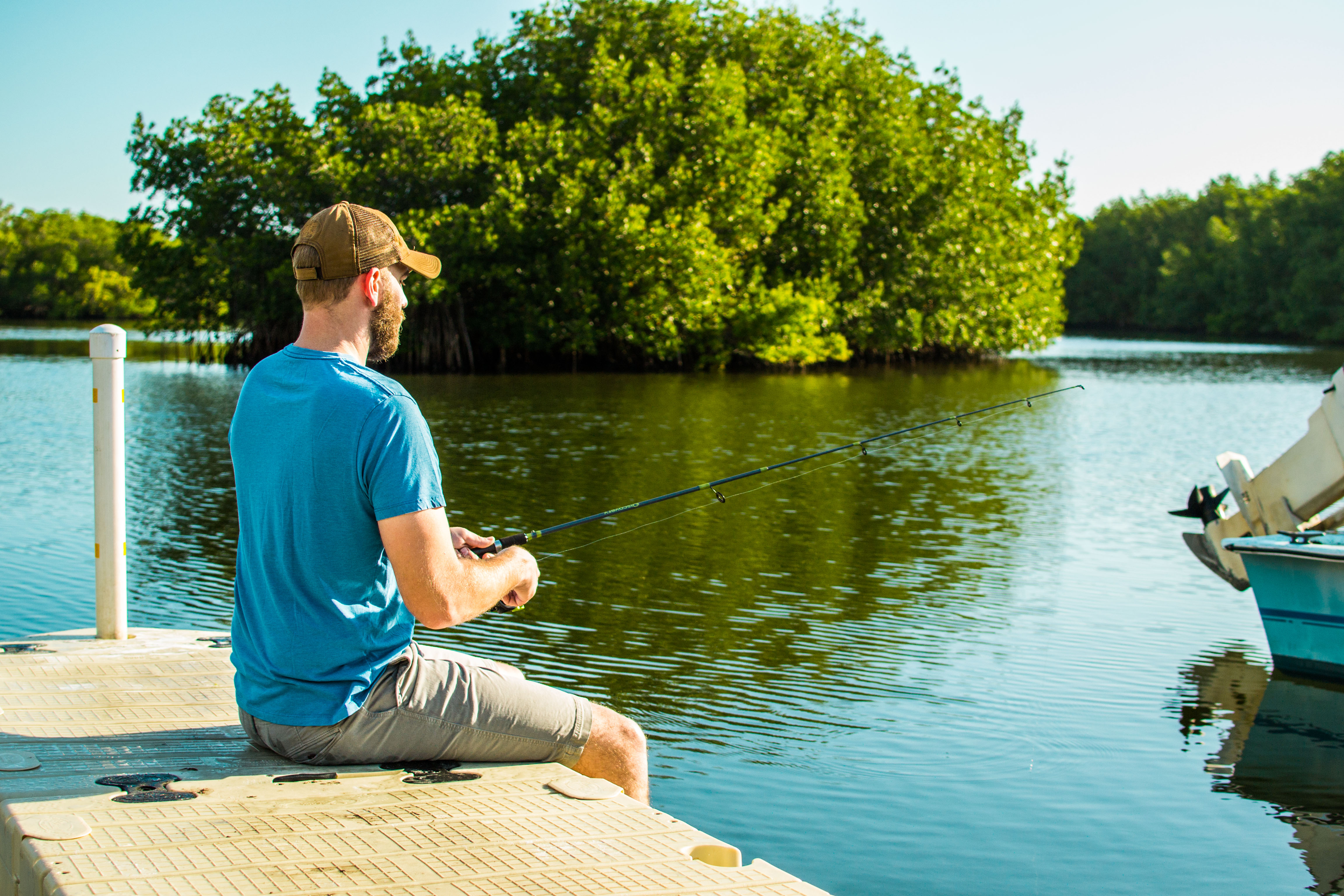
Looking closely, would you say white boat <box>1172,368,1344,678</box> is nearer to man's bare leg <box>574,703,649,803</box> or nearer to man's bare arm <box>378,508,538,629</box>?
man's bare leg <box>574,703,649,803</box>

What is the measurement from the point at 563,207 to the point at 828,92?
12846 millimetres

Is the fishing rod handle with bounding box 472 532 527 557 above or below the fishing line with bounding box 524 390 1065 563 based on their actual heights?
above

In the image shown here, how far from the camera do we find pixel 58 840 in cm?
296

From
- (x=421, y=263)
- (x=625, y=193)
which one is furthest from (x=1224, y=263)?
(x=421, y=263)

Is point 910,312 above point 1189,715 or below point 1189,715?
above

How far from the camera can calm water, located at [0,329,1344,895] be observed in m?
5.12

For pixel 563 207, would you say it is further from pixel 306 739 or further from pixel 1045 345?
pixel 306 739

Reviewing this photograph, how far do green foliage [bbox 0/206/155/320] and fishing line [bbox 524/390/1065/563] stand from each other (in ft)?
312

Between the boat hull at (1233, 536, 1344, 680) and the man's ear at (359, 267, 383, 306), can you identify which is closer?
the man's ear at (359, 267, 383, 306)

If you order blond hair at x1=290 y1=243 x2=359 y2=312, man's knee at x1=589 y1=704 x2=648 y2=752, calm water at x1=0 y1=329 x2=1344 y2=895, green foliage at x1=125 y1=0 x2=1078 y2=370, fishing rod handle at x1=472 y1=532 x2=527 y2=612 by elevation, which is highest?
green foliage at x1=125 y1=0 x2=1078 y2=370

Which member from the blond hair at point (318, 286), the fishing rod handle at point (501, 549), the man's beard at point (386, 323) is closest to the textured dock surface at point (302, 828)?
the fishing rod handle at point (501, 549)

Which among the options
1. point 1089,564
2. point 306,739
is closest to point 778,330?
point 1089,564

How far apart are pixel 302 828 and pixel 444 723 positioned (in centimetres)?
48

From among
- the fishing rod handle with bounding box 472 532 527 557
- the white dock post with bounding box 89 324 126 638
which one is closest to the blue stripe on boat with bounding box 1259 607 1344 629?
the fishing rod handle with bounding box 472 532 527 557
